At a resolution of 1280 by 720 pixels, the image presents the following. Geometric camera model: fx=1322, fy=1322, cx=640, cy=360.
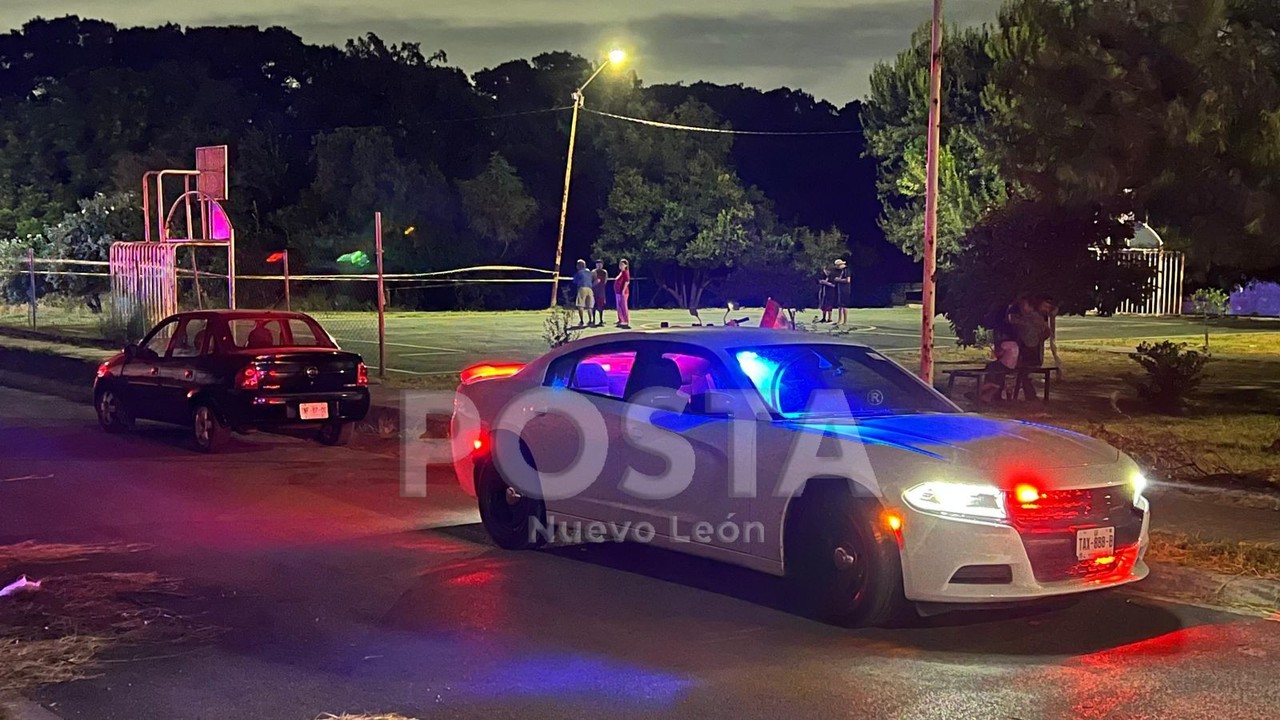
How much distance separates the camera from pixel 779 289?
148ft

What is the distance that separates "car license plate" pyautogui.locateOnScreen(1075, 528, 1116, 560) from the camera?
6730 millimetres

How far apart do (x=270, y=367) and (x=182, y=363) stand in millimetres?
1224

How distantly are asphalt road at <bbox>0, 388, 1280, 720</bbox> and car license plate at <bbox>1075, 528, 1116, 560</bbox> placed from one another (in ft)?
1.48

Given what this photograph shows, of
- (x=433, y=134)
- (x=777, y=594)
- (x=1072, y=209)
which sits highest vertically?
(x=433, y=134)

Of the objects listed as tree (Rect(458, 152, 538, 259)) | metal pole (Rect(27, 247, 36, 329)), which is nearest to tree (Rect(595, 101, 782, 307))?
Answer: tree (Rect(458, 152, 538, 259))

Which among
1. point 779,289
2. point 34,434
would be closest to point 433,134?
point 779,289

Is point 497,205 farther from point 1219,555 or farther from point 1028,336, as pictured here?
point 1219,555

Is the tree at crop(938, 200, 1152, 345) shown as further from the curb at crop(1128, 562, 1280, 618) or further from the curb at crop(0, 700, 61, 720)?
the curb at crop(0, 700, 61, 720)

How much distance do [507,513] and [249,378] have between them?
540cm

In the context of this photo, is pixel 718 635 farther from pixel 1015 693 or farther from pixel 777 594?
pixel 1015 693

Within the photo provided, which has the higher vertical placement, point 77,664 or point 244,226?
point 244,226

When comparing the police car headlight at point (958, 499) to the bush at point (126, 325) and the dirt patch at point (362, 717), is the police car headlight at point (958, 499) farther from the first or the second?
the bush at point (126, 325)

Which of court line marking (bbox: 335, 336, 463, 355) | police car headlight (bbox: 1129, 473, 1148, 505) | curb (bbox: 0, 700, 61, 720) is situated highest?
police car headlight (bbox: 1129, 473, 1148, 505)

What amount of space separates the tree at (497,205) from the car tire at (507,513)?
150ft
